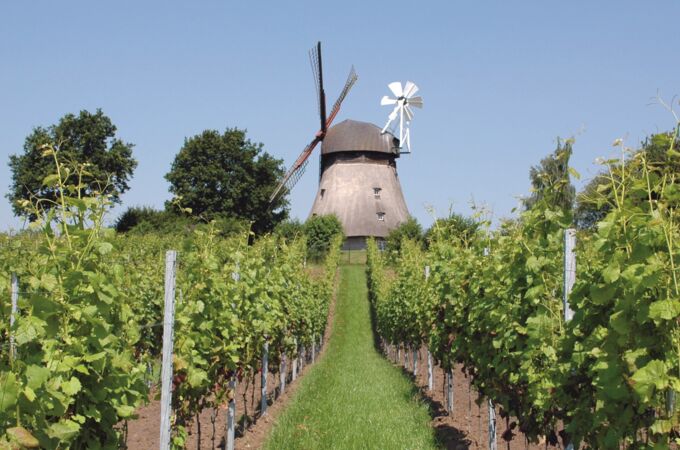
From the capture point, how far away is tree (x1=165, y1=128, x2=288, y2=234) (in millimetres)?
48344

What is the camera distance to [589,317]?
377cm

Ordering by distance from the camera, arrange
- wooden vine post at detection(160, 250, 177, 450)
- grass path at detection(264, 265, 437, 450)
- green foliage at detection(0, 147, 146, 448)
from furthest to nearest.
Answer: grass path at detection(264, 265, 437, 450), wooden vine post at detection(160, 250, 177, 450), green foliage at detection(0, 147, 146, 448)

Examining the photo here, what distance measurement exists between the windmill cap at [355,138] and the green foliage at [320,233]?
256 inches

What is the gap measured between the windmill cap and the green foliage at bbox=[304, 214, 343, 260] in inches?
256

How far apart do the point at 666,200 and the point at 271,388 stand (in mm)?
10809

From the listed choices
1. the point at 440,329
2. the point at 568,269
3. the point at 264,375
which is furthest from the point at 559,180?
the point at 264,375

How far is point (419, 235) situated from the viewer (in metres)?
41.8

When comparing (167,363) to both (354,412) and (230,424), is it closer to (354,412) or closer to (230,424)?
(230,424)

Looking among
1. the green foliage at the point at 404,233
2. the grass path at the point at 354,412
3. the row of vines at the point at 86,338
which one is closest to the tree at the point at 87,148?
the green foliage at the point at 404,233

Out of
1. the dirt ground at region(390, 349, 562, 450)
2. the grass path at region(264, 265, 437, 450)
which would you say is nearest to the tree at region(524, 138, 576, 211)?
the dirt ground at region(390, 349, 562, 450)

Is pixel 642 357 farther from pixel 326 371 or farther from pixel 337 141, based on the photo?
pixel 337 141

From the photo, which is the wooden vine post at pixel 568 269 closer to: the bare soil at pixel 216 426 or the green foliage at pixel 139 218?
the bare soil at pixel 216 426

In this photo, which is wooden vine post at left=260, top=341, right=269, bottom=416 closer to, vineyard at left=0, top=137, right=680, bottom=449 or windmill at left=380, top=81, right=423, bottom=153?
vineyard at left=0, top=137, right=680, bottom=449

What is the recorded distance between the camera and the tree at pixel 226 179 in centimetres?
4834
